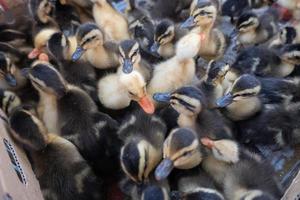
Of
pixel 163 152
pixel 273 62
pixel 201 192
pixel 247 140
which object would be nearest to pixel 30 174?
pixel 163 152

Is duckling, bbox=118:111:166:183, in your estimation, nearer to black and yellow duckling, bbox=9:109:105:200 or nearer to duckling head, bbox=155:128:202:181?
duckling head, bbox=155:128:202:181

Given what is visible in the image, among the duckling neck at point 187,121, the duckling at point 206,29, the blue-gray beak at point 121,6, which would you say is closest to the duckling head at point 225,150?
the duckling neck at point 187,121

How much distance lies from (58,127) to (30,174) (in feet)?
0.98

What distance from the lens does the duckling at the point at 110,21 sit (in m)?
2.33

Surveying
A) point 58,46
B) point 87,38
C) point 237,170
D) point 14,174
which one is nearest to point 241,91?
point 237,170

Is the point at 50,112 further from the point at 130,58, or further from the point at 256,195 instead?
the point at 256,195

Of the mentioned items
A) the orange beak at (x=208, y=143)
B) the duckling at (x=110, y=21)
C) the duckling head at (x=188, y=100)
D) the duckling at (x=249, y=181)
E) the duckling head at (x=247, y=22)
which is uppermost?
the duckling at (x=110, y=21)

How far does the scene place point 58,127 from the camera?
6.43 ft

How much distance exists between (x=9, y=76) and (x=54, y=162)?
1.45 feet

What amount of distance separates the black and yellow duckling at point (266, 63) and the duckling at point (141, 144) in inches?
17.0

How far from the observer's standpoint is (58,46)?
2088mm

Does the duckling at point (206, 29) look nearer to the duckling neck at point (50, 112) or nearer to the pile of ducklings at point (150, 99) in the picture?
the pile of ducklings at point (150, 99)

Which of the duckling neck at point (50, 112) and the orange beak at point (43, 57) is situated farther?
the orange beak at point (43, 57)

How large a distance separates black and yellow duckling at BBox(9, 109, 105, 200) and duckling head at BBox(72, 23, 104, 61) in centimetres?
35
